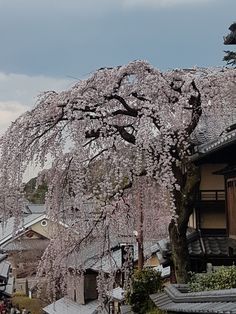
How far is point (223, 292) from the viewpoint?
21.1ft

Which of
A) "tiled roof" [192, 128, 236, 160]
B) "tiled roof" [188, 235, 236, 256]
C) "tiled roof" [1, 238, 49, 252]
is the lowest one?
"tiled roof" [1, 238, 49, 252]

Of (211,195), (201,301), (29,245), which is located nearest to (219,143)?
(201,301)

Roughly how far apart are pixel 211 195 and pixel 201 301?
767 centimetres

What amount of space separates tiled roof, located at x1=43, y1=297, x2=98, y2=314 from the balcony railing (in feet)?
28.8

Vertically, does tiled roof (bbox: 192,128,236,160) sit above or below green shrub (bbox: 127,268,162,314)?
above

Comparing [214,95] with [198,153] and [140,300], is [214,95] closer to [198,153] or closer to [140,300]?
[198,153]

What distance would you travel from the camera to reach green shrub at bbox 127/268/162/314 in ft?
40.8

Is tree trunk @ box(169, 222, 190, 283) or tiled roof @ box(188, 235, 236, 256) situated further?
tiled roof @ box(188, 235, 236, 256)

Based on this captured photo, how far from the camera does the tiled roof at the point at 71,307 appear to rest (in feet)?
72.3

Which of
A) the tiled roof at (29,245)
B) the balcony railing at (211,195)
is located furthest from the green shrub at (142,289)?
the tiled roof at (29,245)

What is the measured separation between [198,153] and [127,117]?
6.38ft

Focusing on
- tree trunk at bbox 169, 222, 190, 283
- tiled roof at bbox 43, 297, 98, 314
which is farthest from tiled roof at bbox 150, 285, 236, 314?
tiled roof at bbox 43, 297, 98, 314

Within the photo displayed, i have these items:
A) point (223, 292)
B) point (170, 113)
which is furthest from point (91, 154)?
point (223, 292)

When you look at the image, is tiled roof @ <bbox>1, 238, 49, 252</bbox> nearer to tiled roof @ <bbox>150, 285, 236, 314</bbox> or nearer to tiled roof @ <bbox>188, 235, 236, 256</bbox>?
tiled roof @ <bbox>188, 235, 236, 256</bbox>
